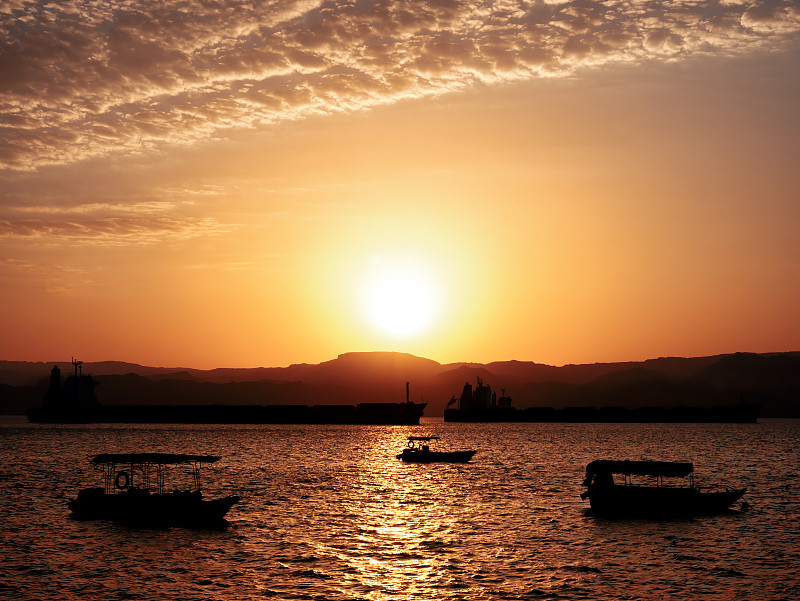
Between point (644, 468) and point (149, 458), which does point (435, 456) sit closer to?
point (644, 468)

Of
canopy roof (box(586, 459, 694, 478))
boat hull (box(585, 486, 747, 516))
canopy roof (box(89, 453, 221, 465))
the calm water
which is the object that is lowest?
the calm water

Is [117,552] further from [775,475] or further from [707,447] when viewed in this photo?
[707,447]

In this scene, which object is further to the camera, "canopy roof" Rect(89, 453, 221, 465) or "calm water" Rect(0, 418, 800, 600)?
"canopy roof" Rect(89, 453, 221, 465)

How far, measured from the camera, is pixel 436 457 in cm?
10744

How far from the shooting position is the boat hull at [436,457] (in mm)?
105500

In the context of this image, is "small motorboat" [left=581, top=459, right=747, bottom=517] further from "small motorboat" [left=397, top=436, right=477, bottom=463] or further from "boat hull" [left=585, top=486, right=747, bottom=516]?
"small motorboat" [left=397, top=436, right=477, bottom=463]

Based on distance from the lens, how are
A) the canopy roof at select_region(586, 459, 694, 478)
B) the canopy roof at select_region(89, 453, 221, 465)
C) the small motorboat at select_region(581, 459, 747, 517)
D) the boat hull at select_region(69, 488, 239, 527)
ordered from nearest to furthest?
the boat hull at select_region(69, 488, 239, 527) < the canopy roof at select_region(89, 453, 221, 465) < the canopy roof at select_region(586, 459, 694, 478) < the small motorboat at select_region(581, 459, 747, 517)

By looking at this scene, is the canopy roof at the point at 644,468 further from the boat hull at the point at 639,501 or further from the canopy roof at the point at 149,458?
the canopy roof at the point at 149,458

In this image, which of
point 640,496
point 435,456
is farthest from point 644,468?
point 435,456

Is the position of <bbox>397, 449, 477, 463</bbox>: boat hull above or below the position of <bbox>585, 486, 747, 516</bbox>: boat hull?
below

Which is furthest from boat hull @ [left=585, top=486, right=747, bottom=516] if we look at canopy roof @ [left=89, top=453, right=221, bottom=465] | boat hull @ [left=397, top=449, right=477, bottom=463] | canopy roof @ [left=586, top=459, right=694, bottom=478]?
boat hull @ [left=397, top=449, right=477, bottom=463]

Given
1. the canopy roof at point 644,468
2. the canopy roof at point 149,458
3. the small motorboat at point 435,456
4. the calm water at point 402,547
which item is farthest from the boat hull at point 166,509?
the small motorboat at point 435,456

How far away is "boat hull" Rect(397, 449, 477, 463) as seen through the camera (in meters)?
106

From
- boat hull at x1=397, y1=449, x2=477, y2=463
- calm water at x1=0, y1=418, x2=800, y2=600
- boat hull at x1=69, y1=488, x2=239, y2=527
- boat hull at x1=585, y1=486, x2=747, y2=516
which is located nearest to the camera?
calm water at x1=0, y1=418, x2=800, y2=600
